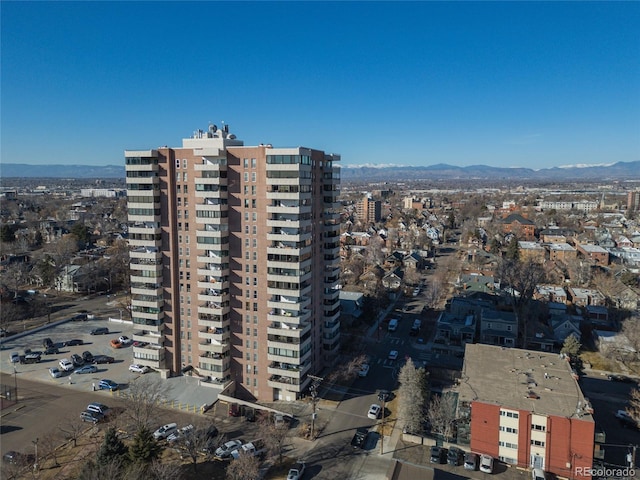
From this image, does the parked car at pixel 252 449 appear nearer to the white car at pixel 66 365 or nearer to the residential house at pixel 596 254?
the white car at pixel 66 365

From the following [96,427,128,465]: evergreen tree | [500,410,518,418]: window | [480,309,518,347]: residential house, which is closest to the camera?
[96,427,128,465]: evergreen tree

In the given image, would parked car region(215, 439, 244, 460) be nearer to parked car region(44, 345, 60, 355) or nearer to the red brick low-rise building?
the red brick low-rise building

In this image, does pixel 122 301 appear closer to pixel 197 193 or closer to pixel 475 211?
pixel 197 193

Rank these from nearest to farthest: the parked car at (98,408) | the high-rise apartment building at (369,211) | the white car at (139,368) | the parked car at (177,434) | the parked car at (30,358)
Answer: the parked car at (177,434) → the parked car at (98,408) → the white car at (139,368) → the parked car at (30,358) → the high-rise apartment building at (369,211)

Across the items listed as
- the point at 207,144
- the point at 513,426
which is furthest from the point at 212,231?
the point at 513,426

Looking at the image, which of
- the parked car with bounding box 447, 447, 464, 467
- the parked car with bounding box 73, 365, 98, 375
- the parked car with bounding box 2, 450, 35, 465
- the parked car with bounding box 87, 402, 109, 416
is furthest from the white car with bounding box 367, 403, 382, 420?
the parked car with bounding box 73, 365, 98, 375

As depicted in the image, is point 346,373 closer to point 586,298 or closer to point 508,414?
point 508,414

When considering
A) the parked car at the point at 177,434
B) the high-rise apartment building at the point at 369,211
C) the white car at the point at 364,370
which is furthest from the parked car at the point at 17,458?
the high-rise apartment building at the point at 369,211
